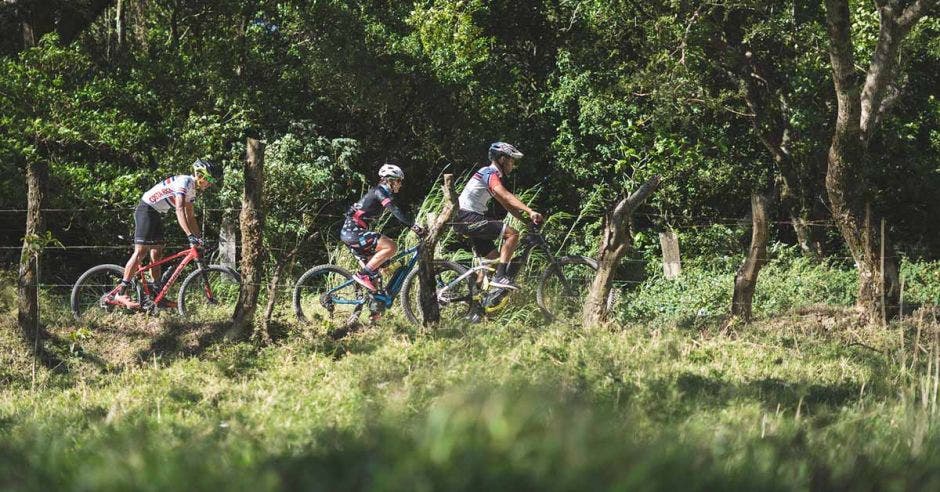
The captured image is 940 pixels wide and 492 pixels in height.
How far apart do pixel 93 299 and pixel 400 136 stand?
29.0ft

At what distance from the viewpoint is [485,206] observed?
1025cm

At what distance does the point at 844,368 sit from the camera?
8227 millimetres

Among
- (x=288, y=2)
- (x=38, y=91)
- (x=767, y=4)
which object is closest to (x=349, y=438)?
(x=38, y=91)

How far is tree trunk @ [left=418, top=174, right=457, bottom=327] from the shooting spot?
9484 mm

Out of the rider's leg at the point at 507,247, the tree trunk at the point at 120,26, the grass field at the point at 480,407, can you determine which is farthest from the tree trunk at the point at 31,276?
the tree trunk at the point at 120,26

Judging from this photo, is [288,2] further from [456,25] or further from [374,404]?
[374,404]

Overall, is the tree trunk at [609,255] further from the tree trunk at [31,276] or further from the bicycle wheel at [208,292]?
the tree trunk at [31,276]

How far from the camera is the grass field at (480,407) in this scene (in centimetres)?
353

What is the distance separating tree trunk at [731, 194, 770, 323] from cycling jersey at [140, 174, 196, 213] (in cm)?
502

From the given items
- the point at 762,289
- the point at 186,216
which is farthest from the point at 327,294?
the point at 762,289

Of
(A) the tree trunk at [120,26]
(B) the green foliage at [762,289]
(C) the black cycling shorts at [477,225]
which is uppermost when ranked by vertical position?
(A) the tree trunk at [120,26]

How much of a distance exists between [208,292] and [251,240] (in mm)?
1701

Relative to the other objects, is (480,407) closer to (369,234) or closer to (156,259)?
(369,234)

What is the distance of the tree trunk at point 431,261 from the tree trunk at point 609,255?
131 cm
